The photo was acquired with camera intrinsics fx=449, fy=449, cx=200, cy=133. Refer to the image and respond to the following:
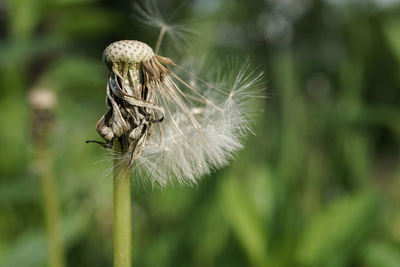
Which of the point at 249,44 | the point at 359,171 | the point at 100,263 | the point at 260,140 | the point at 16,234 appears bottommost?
the point at 100,263

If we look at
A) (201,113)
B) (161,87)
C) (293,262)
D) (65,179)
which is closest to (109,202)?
(65,179)

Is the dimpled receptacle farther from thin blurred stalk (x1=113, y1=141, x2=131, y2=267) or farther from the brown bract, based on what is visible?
thin blurred stalk (x1=113, y1=141, x2=131, y2=267)

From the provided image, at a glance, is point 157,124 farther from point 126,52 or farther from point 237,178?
point 237,178

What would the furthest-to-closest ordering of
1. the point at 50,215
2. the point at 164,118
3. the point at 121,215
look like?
the point at 50,215
the point at 164,118
the point at 121,215

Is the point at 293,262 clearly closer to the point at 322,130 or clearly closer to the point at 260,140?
the point at 260,140

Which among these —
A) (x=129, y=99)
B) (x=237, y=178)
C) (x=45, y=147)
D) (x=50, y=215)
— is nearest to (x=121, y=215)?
(x=129, y=99)

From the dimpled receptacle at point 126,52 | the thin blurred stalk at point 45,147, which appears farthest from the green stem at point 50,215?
the dimpled receptacle at point 126,52

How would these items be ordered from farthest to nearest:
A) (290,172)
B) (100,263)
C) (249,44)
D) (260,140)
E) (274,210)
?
(249,44) → (260,140) → (290,172) → (100,263) → (274,210)

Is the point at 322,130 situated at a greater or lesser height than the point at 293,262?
greater
